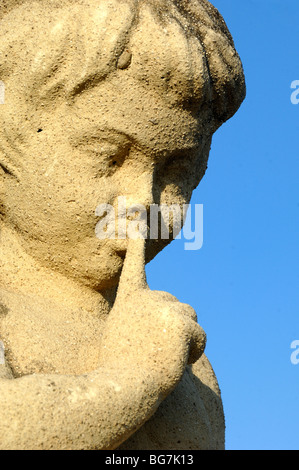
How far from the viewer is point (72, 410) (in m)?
2.92

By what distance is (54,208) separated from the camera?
12.0 feet

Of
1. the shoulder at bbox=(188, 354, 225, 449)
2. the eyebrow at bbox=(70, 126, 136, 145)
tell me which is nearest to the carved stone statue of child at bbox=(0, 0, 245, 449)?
the eyebrow at bbox=(70, 126, 136, 145)

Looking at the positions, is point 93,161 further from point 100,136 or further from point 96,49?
point 96,49

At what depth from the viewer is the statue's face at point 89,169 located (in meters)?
3.59

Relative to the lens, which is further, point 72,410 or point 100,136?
point 100,136

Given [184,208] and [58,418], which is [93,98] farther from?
[58,418]

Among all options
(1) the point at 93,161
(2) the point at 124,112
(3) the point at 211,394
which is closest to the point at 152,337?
(1) the point at 93,161

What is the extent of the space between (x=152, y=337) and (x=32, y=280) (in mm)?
770

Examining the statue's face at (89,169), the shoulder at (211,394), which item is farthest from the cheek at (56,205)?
the shoulder at (211,394)

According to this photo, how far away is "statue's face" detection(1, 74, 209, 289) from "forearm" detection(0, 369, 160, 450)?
2.41 ft

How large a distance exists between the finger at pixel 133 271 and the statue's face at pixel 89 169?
0.25ft

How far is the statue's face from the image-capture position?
359 centimetres

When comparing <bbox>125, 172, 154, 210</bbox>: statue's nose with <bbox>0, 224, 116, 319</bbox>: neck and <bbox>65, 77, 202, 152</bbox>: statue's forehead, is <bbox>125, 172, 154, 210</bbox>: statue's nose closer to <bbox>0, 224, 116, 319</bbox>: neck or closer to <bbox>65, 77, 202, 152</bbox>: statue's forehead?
<bbox>65, 77, 202, 152</bbox>: statue's forehead

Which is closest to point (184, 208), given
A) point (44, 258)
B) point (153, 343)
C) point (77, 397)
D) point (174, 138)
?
point (174, 138)
